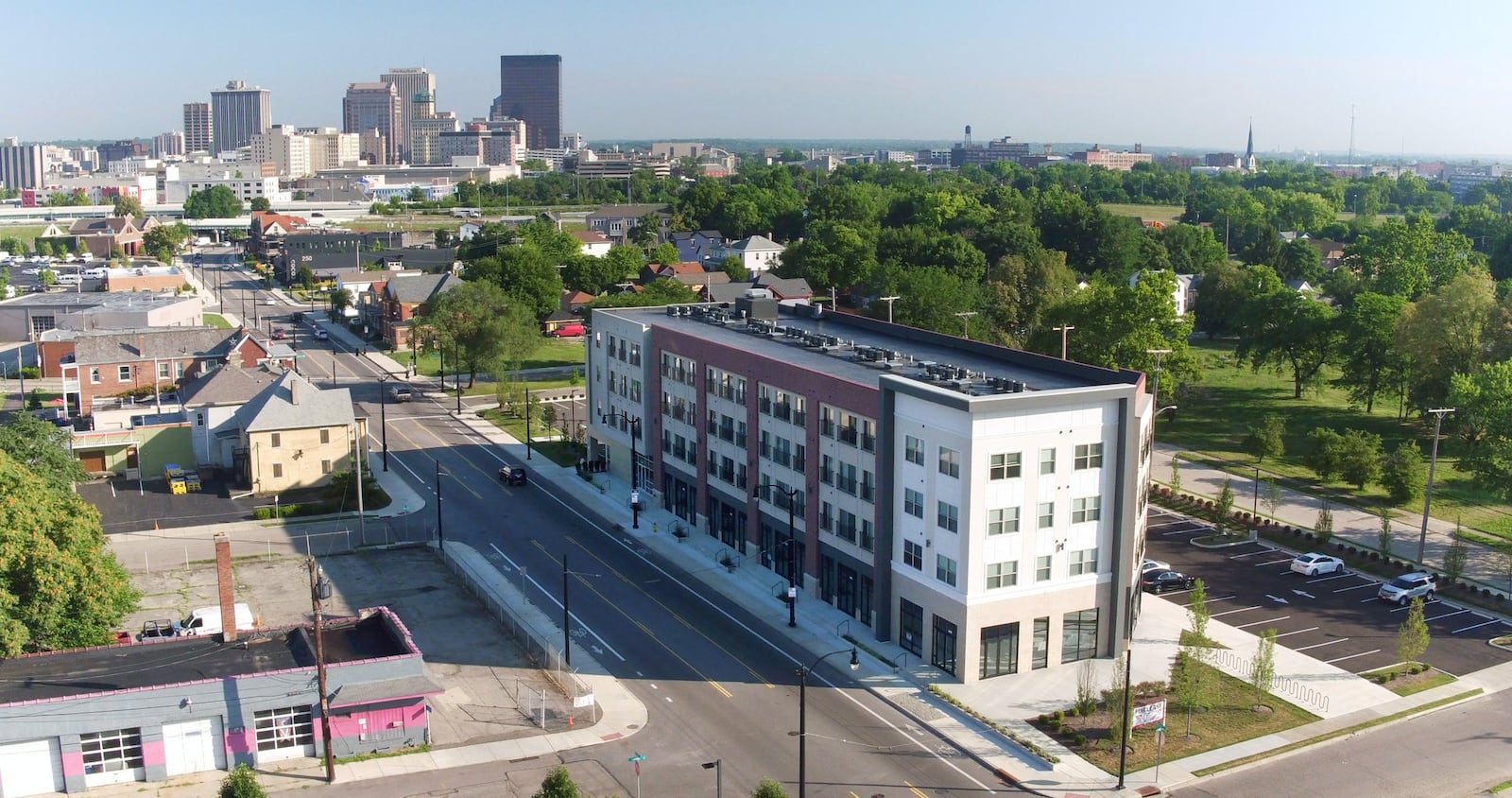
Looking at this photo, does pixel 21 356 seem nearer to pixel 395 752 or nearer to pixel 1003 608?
pixel 395 752

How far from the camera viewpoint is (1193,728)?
44531 mm

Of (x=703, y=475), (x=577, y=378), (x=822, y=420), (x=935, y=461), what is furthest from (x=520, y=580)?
(x=577, y=378)

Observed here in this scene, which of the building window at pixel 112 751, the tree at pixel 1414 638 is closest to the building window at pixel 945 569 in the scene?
the tree at pixel 1414 638

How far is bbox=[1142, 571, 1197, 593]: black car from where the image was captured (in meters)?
59.3

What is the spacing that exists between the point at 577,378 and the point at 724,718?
7296 cm

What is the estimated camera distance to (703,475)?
A: 67.6 metres

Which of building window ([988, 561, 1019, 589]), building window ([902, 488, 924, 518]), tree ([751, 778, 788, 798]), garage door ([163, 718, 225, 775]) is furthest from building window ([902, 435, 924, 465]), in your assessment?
garage door ([163, 718, 225, 775])

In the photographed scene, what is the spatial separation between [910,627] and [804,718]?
39.5 feet

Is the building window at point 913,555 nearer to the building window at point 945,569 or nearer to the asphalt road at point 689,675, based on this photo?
the building window at point 945,569

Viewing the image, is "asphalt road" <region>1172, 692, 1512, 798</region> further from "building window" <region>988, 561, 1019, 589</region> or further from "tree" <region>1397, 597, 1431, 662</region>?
"building window" <region>988, 561, 1019, 589</region>

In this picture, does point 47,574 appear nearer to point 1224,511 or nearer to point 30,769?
point 30,769

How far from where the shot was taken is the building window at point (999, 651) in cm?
4869

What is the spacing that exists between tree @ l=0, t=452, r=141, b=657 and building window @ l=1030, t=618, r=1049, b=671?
3518 centimetres

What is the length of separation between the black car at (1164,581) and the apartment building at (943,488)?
533 cm
